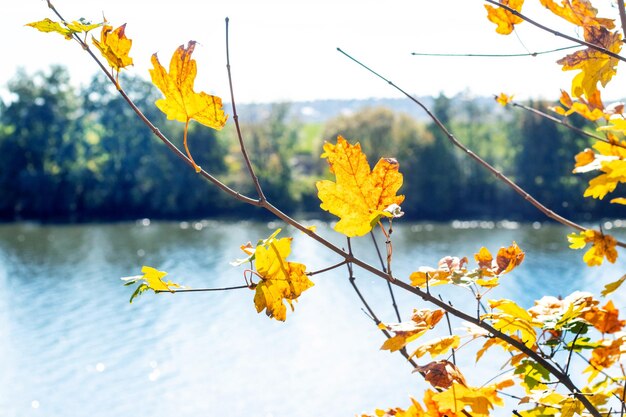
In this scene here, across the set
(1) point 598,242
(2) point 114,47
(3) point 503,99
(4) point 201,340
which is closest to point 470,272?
(1) point 598,242

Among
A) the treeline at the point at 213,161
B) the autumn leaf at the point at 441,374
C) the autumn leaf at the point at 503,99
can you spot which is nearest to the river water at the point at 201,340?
the autumn leaf at the point at 503,99

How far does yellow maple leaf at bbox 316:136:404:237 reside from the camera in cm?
64

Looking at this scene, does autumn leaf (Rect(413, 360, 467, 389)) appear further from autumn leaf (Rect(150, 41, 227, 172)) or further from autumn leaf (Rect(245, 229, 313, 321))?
autumn leaf (Rect(150, 41, 227, 172))

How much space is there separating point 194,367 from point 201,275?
5.89 metres

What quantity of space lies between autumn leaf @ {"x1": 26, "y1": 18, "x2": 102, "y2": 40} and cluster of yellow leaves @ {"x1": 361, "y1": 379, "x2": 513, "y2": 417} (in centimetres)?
44

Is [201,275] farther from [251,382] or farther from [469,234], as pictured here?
[469,234]

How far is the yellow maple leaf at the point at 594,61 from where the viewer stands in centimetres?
75

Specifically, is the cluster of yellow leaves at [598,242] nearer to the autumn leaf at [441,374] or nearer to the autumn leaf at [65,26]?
the autumn leaf at [441,374]

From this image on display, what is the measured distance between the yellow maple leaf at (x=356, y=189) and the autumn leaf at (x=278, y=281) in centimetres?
5

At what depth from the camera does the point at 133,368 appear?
Answer: 10.6m

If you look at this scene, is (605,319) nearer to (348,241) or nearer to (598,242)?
(598,242)

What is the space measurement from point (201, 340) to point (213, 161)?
20151 millimetres

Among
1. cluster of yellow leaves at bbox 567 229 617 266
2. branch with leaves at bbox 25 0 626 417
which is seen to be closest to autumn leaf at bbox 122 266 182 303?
branch with leaves at bbox 25 0 626 417

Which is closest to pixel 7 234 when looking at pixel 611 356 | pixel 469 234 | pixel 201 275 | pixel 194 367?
pixel 201 275
